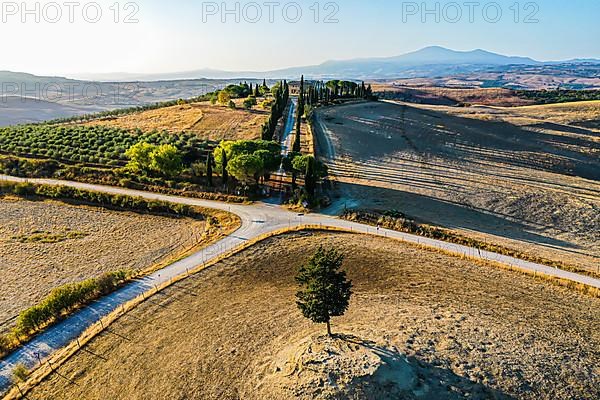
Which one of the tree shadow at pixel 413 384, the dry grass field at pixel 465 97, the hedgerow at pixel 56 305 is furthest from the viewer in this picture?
the dry grass field at pixel 465 97

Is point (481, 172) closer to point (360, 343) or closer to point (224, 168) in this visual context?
point (224, 168)

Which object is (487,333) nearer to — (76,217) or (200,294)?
(200,294)

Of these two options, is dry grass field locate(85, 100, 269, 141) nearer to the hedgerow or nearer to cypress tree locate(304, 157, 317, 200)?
cypress tree locate(304, 157, 317, 200)

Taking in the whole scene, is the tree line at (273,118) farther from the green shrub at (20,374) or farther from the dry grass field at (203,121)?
the green shrub at (20,374)

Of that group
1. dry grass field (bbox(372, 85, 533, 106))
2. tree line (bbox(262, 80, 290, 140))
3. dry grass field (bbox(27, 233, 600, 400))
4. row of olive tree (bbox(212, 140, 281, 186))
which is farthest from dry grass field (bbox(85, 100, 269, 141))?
dry grass field (bbox(372, 85, 533, 106))

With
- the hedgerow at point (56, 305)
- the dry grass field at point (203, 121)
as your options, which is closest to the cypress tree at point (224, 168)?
the dry grass field at point (203, 121)

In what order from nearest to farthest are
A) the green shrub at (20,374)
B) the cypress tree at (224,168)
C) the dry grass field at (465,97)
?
1. the green shrub at (20,374)
2. the cypress tree at (224,168)
3. the dry grass field at (465,97)

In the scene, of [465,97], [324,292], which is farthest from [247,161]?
[465,97]

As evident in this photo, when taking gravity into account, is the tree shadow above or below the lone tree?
below
